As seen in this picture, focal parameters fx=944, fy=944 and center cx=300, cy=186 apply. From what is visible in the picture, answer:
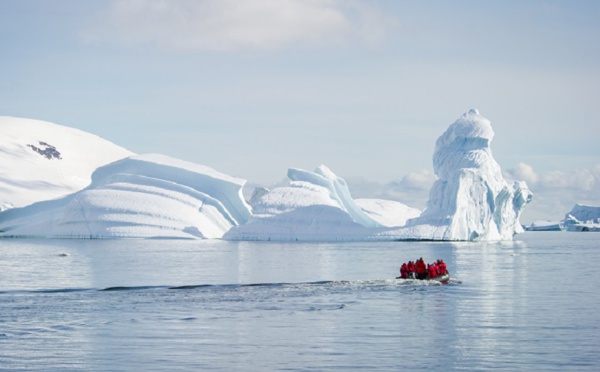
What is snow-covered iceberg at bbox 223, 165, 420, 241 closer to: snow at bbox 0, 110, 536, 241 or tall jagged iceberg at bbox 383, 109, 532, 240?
snow at bbox 0, 110, 536, 241

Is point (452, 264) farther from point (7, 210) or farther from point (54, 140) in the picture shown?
point (54, 140)

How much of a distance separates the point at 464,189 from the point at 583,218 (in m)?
97.3

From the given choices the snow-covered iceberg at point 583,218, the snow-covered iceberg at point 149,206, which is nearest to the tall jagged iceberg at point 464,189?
the snow-covered iceberg at point 149,206

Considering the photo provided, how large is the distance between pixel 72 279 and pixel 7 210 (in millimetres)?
76632

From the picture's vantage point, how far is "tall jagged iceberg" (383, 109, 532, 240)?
8162cm

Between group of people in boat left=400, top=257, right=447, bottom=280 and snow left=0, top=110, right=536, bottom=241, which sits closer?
group of people in boat left=400, top=257, right=447, bottom=280

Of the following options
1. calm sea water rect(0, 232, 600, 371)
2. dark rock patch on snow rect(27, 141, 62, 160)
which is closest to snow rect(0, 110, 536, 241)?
calm sea water rect(0, 232, 600, 371)

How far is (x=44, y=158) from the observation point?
174 m

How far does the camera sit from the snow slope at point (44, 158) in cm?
14875

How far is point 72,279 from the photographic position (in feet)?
144

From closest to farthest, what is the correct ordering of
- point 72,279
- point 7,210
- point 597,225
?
point 72,279
point 7,210
point 597,225

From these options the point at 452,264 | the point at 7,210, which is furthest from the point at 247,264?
the point at 7,210

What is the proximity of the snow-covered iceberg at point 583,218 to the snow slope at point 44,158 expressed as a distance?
88.1 meters

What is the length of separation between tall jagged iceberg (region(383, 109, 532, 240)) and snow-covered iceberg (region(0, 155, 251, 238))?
2340 centimetres
